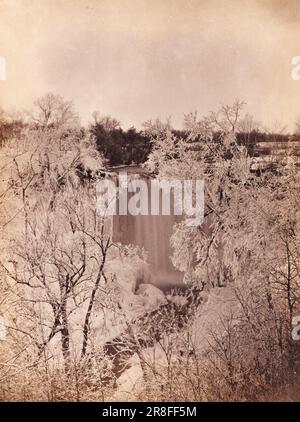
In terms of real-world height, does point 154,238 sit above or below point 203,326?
above

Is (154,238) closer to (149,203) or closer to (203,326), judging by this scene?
(149,203)

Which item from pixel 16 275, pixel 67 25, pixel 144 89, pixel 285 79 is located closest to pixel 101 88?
pixel 144 89

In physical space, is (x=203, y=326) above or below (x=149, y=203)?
below

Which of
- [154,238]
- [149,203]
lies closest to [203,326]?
[154,238]

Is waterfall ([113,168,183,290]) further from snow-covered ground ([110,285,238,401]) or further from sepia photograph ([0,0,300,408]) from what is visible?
snow-covered ground ([110,285,238,401])

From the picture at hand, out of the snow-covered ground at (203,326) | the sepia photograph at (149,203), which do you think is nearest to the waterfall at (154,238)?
the sepia photograph at (149,203)

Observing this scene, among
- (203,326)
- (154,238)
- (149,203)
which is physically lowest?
(203,326)

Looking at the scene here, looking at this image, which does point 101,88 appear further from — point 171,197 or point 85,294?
point 85,294
